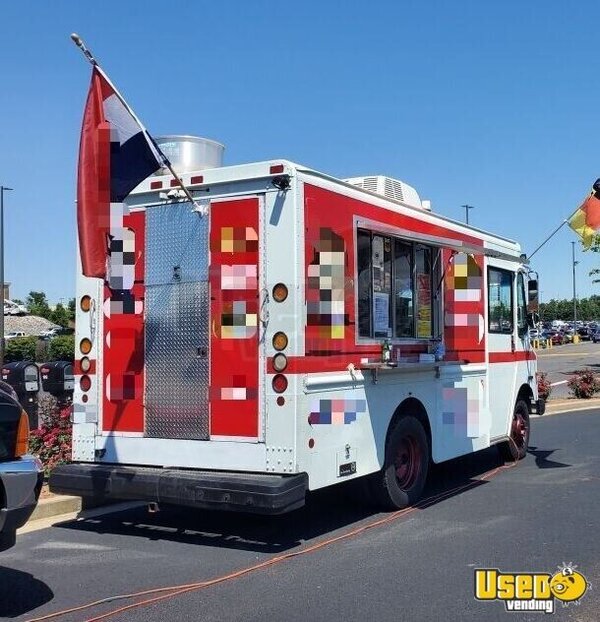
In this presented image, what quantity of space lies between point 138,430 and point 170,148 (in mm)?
2512

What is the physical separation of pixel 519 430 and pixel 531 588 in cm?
529

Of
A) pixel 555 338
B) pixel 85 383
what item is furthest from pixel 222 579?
pixel 555 338

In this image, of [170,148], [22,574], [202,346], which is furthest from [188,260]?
[22,574]

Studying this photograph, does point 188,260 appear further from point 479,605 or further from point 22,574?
point 479,605

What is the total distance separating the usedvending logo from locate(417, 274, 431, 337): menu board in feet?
9.38

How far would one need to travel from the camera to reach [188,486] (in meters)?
5.84

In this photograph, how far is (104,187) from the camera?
6.32m

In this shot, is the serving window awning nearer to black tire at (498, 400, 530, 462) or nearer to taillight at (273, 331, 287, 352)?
taillight at (273, 331, 287, 352)

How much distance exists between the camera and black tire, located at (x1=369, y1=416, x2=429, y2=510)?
22.8ft

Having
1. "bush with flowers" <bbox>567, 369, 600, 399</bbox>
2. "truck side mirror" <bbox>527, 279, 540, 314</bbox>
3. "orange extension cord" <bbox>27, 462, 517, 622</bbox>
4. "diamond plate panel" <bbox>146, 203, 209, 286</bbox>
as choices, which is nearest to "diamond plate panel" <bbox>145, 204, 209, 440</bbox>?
Result: "diamond plate panel" <bbox>146, 203, 209, 286</bbox>

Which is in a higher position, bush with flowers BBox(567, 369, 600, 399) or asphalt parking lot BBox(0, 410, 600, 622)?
bush with flowers BBox(567, 369, 600, 399)

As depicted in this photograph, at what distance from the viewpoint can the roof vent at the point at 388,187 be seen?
24.7 feet

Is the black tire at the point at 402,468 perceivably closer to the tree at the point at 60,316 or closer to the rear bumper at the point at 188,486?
the rear bumper at the point at 188,486

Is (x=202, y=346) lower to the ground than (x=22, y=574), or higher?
higher
